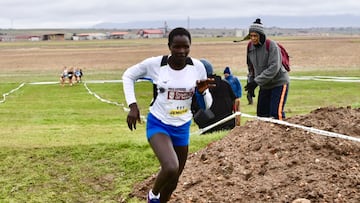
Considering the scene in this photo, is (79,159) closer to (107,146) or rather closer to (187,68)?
Result: (107,146)

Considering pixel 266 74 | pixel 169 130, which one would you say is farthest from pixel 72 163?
pixel 169 130

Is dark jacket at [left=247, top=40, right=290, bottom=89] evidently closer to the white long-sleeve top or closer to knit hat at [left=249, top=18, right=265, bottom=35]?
Result: knit hat at [left=249, top=18, right=265, bottom=35]

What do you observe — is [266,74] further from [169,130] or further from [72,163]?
[72,163]

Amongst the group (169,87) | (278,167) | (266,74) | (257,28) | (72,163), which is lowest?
Answer: (72,163)

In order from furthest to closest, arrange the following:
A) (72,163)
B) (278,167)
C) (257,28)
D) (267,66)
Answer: (72,163)
(267,66)
(257,28)
(278,167)

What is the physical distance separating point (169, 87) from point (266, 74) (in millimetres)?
2904

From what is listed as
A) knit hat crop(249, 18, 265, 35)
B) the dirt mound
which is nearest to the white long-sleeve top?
the dirt mound

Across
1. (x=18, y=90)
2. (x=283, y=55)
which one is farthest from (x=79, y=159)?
(x=18, y=90)

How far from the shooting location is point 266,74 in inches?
318

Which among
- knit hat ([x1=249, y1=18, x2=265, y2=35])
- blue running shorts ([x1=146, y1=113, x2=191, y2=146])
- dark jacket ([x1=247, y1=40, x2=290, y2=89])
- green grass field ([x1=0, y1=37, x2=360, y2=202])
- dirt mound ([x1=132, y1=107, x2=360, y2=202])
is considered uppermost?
knit hat ([x1=249, y1=18, x2=265, y2=35])

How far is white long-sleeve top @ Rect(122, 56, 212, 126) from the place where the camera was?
5523mm

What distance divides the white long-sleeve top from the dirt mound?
1.10 metres

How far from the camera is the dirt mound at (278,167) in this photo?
5.73m

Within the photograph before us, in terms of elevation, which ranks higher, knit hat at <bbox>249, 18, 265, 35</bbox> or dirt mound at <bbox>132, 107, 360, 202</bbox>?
knit hat at <bbox>249, 18, 265, 35</bbox>
